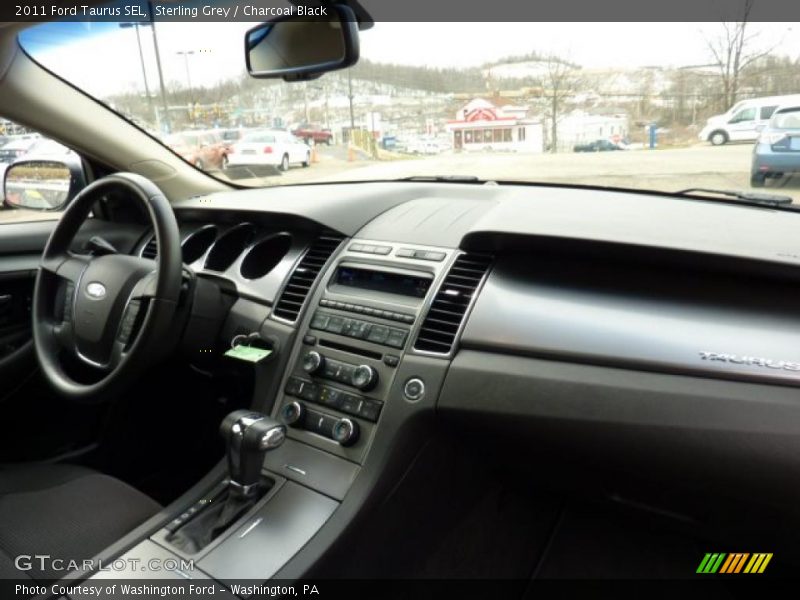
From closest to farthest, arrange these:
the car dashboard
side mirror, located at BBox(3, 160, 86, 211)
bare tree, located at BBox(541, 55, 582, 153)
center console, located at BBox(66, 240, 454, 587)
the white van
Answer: the car dashboard → center console, located at BBox(66, 240, 454, 587) → the white van → bare tree, located at BBox(541, 55, 582, 153) → side mirror, located at BBox(3, 160, 86, 211)

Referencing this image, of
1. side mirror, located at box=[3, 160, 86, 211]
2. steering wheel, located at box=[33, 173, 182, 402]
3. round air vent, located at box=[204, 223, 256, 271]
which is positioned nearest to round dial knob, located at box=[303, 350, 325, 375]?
steering wheel, located at box=[33, 173, 182, 402]

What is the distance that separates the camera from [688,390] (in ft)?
4.58

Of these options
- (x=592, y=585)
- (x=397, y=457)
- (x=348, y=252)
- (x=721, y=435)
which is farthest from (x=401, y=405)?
(x=592, y=585)

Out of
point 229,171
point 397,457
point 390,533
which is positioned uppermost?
point 229,171

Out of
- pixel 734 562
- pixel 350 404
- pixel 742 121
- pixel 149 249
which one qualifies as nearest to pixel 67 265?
pixel 149 249

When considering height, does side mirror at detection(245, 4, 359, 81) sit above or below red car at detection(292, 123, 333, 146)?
above

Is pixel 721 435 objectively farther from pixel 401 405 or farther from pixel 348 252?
pixel 348 252

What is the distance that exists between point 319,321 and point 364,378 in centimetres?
28

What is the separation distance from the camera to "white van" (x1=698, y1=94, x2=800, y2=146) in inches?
69.6

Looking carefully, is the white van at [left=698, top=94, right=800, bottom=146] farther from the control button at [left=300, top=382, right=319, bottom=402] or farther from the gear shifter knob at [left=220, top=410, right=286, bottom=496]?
the gear shifter knob at [left=220, top=410, right=286, bottom=496]

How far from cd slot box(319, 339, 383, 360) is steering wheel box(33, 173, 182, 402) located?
0.44 m

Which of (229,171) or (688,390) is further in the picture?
(229,171)

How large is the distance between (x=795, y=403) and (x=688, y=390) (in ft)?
0.65

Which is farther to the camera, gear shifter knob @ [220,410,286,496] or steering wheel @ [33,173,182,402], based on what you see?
steering wheel @ [33,173,182,402]
